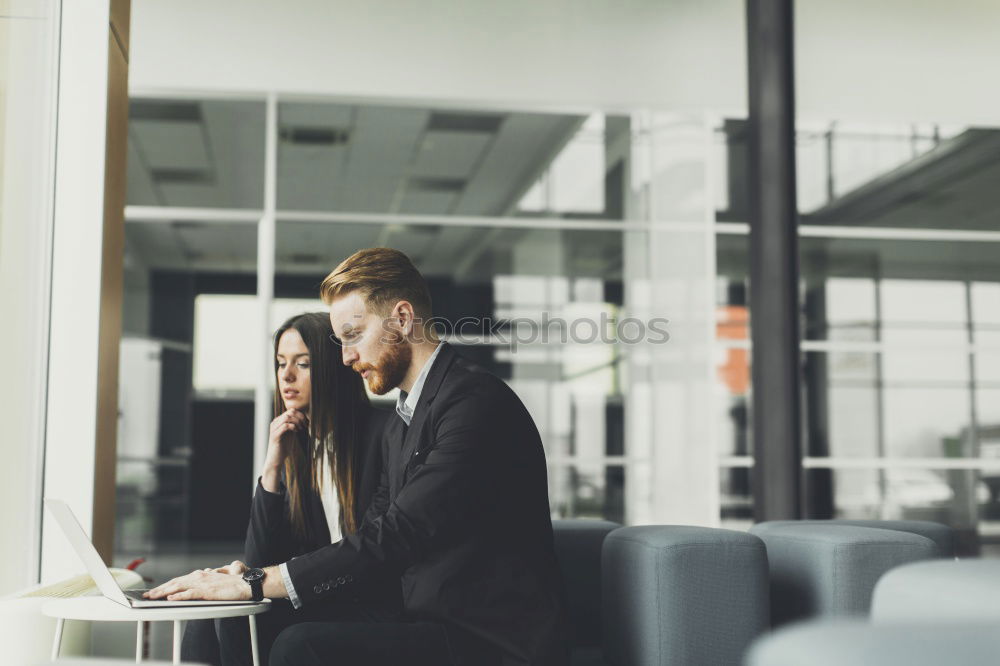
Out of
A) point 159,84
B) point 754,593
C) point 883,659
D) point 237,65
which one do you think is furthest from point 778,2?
point 883,659

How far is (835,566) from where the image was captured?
8.50 ft

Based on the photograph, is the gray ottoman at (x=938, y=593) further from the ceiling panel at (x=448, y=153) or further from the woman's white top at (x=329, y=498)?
the ceiling panel at (x=448, y=153)

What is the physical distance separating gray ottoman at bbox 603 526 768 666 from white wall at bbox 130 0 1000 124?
5.54 metres

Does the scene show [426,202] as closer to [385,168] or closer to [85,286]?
[385,168]

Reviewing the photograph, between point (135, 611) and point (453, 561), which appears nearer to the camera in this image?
point (135, 611)

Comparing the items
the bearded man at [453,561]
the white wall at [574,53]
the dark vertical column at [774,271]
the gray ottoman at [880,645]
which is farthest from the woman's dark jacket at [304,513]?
the white wall at [574,53]

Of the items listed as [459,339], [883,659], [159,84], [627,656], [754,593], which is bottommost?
[627,656]

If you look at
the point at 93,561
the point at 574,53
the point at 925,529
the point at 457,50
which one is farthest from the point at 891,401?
the point at 93,561

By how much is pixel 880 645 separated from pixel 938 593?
1.38 ft

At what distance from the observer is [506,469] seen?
252 cm

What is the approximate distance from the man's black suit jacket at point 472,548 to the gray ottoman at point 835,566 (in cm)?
65

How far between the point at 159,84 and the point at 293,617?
17.3 feet

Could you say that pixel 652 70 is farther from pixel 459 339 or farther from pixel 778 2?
pixel 459 339

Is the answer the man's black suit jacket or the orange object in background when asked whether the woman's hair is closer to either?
the man's black suit jacket
